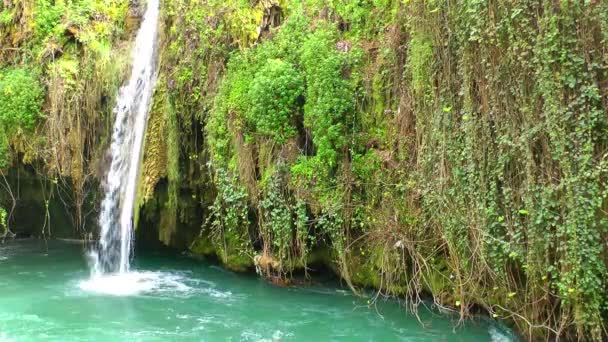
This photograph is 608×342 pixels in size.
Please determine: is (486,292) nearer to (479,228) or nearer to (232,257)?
(479,228)

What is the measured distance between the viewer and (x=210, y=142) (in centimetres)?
802

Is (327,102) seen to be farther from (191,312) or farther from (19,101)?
(19,101)

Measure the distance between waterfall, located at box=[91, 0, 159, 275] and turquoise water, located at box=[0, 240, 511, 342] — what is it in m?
0.35

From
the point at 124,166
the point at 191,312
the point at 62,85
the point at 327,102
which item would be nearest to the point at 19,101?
the point at 62,85

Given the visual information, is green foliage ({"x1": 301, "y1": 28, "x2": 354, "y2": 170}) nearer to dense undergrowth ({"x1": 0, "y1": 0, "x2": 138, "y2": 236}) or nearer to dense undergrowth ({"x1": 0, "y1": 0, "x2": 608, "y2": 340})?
dense undergrowth ({"x1": 0, "y1": 0, "x2": 608, "y2": 340})

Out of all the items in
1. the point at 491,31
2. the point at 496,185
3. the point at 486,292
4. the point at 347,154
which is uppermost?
the point at 491,31

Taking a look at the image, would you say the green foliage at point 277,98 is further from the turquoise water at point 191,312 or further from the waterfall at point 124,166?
the waterfall at point 124,166

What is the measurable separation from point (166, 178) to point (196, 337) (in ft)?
10.7

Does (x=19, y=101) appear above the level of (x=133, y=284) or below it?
above

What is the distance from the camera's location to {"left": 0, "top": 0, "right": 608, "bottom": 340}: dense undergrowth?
16.2 ft

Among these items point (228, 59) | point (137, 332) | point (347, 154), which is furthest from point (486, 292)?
point (228, 59)

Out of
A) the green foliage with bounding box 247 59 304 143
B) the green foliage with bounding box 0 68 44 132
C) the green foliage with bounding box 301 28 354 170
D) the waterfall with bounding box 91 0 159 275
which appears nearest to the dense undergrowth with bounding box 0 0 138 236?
the green foliage with bounding box 0 68 44 132

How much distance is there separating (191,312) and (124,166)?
2775 mm

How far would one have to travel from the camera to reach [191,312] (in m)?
6.89
